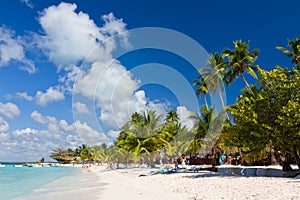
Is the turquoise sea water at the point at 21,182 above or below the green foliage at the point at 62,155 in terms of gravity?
below

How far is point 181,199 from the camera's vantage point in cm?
949

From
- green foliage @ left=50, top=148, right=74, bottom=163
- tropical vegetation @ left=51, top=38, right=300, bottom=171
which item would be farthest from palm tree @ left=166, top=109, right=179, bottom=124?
green foliage @ left=50, top=148, right=74, bottom=163

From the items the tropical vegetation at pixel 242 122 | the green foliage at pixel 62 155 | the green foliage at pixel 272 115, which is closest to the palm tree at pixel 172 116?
the tropical vegetation at pixel 242 122

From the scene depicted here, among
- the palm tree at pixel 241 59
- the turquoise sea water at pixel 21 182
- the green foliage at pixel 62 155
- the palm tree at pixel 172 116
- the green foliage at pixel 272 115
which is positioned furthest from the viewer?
the green foliage at pixel 62 155

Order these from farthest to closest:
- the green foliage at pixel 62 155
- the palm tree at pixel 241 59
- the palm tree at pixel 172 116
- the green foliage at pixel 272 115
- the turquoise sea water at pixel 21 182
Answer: the green foliage at pixel 62 155 < the palm tree at pixel 172 116 < the palm tree at pixel 241 59 < the turquoise sea water at pixel 21 182 < the green foliage at pixel 272 115

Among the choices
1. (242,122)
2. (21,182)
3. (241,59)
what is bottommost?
(21,182)

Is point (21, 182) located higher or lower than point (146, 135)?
lower

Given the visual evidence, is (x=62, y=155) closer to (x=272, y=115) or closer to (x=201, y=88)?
(x=201, y=88)

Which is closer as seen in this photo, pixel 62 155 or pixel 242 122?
pixel 242 122

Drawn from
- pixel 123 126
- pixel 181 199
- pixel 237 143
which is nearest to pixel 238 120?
pixel 237 143

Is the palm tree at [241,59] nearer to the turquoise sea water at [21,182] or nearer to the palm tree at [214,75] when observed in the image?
the palm tree at [214,75]

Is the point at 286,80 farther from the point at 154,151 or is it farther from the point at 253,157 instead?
the point at 154,151

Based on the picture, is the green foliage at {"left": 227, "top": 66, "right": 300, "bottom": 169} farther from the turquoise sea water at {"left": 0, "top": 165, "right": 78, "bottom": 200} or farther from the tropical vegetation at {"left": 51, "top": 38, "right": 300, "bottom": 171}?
the turquoise sea water at {"left": 0, "top": 165, "right": 78, "bottom": 200}

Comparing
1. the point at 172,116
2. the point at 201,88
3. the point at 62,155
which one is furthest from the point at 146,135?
the point at 62,155
